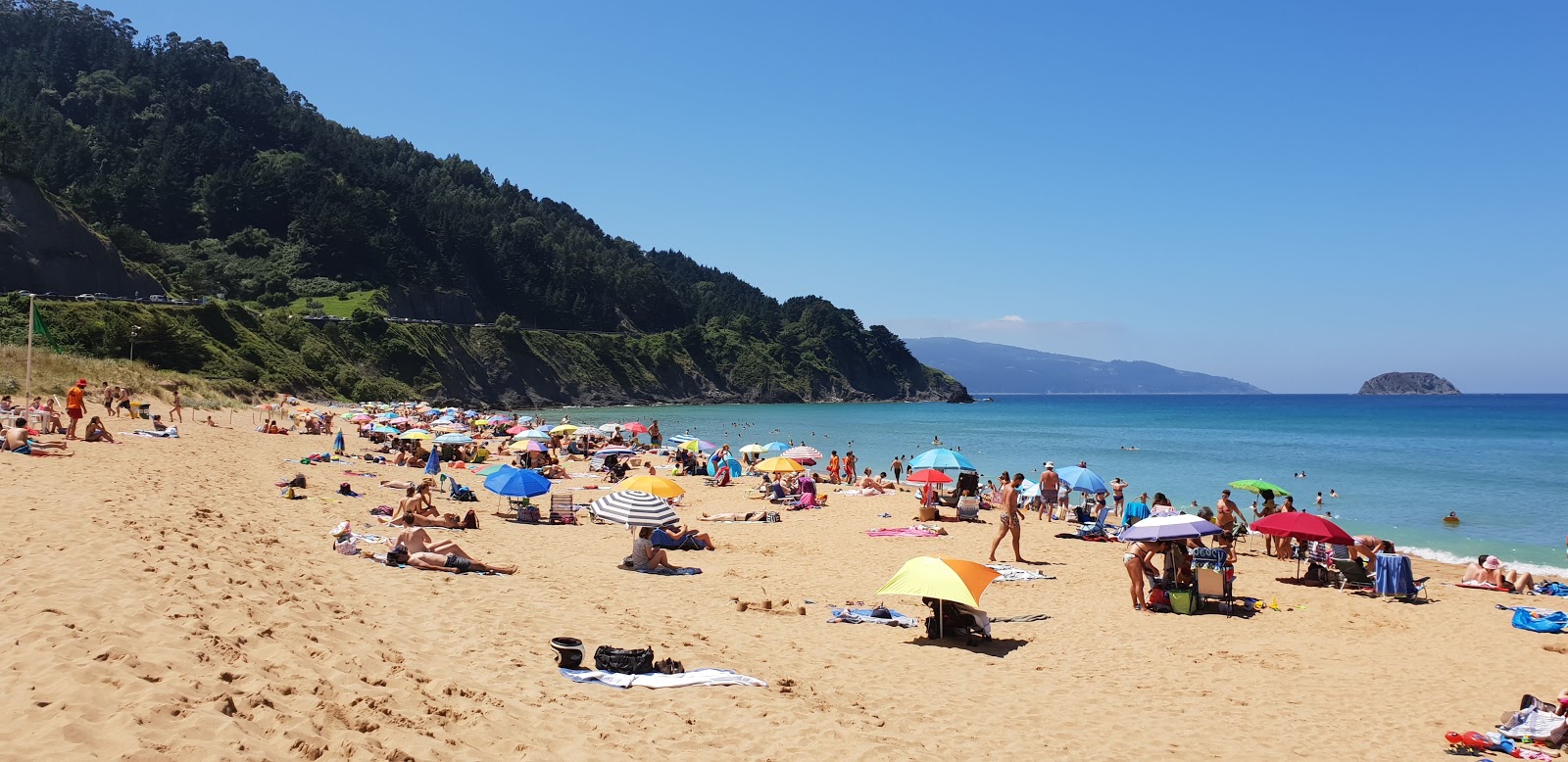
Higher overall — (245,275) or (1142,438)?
(245,275)

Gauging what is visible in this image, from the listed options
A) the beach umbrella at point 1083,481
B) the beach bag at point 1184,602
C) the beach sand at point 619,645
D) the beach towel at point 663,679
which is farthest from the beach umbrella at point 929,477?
the beach towel at point 663,679

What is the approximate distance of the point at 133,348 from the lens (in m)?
49.2

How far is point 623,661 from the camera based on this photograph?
7.19 meters

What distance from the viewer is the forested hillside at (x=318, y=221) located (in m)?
82.6

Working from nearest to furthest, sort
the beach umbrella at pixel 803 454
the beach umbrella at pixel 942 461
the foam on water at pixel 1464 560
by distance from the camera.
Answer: the foam on water at pixel 1464 560 → the beach umbrella at pixel 942 461 → the beach umbrella at pixel 803 454

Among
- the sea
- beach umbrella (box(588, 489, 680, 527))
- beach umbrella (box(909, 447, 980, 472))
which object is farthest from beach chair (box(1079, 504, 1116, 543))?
beach umbrella (box(588, 489, 680, 527))

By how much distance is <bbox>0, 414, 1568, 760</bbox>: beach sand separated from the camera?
512cm

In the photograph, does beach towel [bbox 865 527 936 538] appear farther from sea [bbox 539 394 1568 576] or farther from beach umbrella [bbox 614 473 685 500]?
sea [bbox 539 394 1568 576]

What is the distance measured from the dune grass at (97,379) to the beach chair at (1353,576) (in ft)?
111

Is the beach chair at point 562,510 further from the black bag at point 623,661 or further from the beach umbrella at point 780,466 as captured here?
the black bag at point 623,661

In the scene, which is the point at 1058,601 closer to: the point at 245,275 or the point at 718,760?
the point at 718,760

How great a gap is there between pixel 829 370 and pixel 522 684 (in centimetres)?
13699

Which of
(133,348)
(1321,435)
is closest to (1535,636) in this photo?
(133,348)

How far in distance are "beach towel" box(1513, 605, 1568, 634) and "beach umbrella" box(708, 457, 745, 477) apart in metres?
19.4
